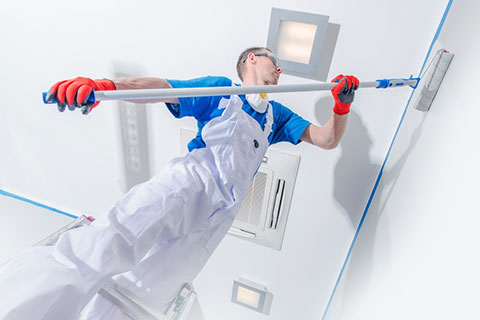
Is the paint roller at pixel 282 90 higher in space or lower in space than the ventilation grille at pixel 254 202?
higher

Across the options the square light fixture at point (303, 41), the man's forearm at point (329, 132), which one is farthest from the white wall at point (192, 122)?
the man's forearm at point (329, 132)

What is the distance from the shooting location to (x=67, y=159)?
1.76 m

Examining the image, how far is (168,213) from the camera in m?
0.82

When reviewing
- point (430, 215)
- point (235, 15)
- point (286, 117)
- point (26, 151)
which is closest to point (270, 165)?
point (286, 117)

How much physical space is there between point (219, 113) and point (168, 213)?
40cm

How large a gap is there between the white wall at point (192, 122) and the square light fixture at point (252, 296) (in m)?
0.05

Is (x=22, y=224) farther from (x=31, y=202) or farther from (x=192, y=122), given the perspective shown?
(x=192, y=122)

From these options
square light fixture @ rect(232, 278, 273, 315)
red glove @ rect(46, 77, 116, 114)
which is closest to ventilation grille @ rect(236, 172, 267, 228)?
square light fixture @ rect(232, 278, 273, 315)

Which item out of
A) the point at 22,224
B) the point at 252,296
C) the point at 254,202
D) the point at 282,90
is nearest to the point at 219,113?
the point at 282,90

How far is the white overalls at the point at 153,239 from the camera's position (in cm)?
63

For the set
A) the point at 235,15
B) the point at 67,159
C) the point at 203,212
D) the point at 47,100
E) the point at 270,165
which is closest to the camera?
the point at 47,100

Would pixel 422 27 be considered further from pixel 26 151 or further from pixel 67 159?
pixel 26 151

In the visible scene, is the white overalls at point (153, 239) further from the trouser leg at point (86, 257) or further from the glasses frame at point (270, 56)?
the glasses frame at point (270, 56)

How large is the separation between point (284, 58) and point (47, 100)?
2.60 ft
